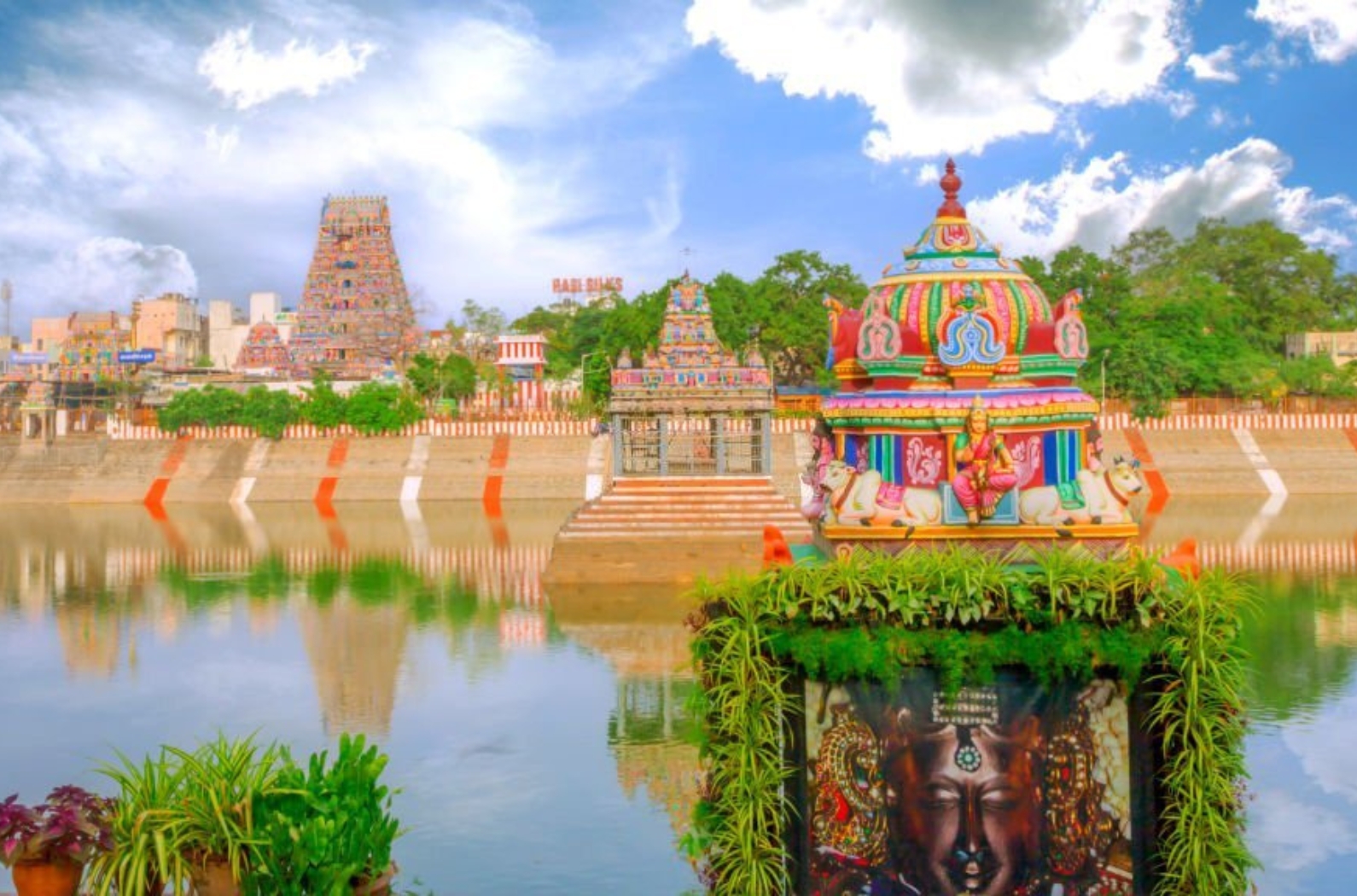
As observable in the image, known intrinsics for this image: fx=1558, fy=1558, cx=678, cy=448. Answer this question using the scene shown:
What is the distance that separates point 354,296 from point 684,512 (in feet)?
157

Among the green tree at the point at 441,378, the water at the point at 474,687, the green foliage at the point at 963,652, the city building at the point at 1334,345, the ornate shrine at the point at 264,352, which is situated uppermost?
the ornate shrine at the point at 264,352

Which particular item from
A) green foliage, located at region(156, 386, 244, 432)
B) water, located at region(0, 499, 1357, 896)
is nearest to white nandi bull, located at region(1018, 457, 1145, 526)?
water, located at region(0, 499, 1357, 896)

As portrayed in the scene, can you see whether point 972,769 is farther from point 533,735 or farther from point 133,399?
point 133,399

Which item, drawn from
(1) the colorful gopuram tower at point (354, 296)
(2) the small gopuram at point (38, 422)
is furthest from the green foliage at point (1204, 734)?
(1) the colorful gopuram tower at point (354, 296)

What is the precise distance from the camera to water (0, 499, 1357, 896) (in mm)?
10688

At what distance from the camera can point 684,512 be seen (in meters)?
23.0

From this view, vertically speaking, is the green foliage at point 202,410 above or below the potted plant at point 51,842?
above

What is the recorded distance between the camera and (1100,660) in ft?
22.8

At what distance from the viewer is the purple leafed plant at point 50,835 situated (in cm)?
684

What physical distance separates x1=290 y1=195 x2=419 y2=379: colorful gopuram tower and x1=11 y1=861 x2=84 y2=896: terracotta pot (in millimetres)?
60730

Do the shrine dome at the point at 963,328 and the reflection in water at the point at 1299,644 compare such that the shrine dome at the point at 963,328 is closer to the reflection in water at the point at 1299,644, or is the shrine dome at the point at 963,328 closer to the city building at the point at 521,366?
the reflection in water at the point at 1299,644

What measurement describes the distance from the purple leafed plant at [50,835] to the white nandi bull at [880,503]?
4602mm

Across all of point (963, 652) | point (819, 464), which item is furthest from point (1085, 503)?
point (963, 652)

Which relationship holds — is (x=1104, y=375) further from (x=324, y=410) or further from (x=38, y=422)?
(x=38, y=422)
